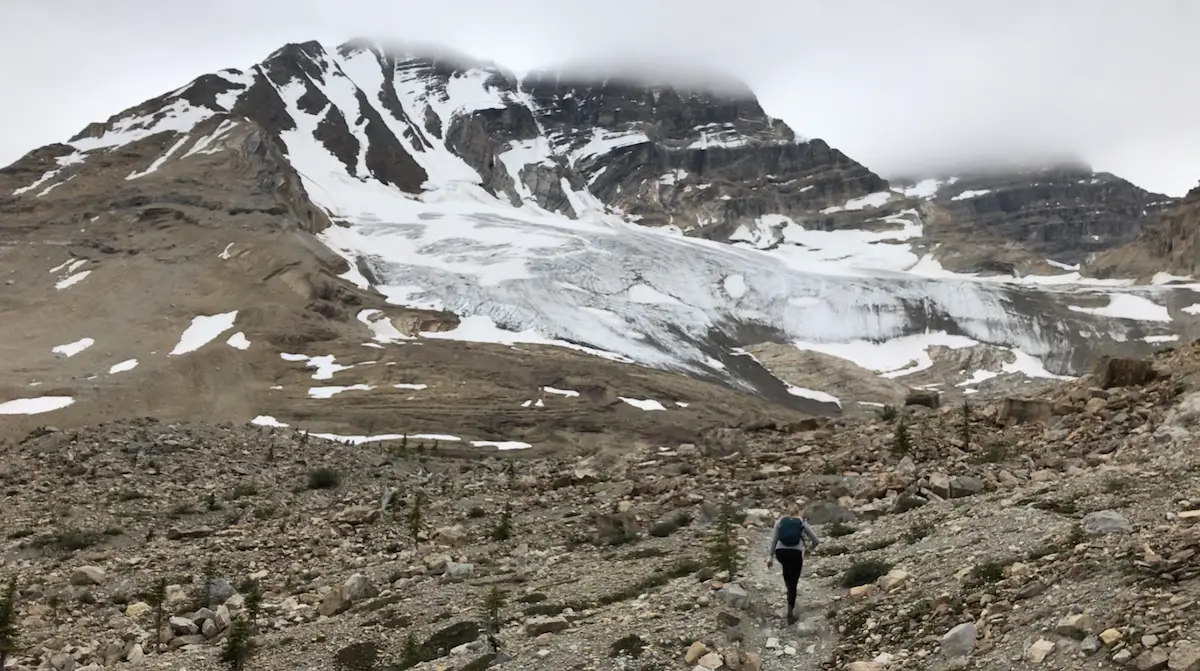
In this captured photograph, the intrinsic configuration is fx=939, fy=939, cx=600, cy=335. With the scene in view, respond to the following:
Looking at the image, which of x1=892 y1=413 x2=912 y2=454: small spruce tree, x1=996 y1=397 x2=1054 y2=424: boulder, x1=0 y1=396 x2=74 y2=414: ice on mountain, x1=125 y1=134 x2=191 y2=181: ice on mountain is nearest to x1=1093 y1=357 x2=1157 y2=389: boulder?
x1=996 y1=397 x2=1054 y2=424: boulder

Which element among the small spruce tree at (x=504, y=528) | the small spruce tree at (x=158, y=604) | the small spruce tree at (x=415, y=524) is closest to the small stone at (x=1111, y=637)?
the small spruce tree at (x=158, y=604)

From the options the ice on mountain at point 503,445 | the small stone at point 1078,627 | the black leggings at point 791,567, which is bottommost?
the ice on mountain at point 503,445

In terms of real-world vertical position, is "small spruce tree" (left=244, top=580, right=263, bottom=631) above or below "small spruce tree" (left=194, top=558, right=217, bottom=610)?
above

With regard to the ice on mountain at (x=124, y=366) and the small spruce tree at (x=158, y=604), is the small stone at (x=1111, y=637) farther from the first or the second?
the ice on mountain at (x=124, y=366)

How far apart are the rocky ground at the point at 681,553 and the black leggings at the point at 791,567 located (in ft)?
1.00

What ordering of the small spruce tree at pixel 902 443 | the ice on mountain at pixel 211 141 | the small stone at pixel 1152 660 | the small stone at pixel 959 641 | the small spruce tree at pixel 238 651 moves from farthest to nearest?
the ice on mountain at pixel 211 141 < the small spruce tree at pixel 902 443 < the small spruce tree at pixel 238 651 < the small stone at pixel 959 641 < the small stone at pixel 1152 660

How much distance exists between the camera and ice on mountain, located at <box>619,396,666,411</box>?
2815 inches

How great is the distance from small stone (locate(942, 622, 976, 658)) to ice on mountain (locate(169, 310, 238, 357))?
7098cm

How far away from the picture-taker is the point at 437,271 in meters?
115

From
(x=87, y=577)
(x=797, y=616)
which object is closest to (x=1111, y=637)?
(x=797, y=616)

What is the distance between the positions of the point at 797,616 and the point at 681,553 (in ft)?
13.3

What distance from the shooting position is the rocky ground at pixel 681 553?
838 centimetres

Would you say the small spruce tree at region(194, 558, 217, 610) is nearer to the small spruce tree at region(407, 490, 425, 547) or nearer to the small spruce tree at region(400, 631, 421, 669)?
the small spruce tree at region(407, 490, 425, 547)

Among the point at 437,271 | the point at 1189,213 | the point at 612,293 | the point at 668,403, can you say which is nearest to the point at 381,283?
the point at 437,271
